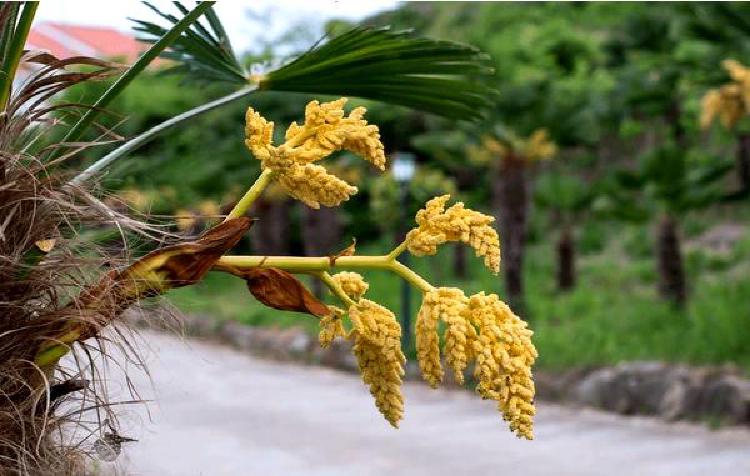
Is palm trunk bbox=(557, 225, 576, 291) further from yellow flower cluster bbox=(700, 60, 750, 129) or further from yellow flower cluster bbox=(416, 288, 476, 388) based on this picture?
yellow flower cluster bbox=(416, 288, 476, 388)

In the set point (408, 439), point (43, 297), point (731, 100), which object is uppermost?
point (731, 100)

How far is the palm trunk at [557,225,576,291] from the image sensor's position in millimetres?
10064

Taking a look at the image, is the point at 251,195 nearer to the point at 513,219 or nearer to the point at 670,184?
the point at 670,184

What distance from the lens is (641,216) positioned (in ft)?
28.6

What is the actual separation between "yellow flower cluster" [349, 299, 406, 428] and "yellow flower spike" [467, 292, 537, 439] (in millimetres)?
96

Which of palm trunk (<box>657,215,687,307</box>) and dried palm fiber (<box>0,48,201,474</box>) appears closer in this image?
dried palm fiber (<box>0,48,201,474</box>)

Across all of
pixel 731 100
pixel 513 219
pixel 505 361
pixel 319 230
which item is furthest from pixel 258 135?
pixel 319 230

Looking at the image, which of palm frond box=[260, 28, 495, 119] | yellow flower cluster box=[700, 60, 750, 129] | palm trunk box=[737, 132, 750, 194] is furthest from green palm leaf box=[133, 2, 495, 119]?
palm trunk box=[737, 132, 750, 194]

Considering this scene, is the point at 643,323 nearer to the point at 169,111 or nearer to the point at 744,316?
the point at 744,316

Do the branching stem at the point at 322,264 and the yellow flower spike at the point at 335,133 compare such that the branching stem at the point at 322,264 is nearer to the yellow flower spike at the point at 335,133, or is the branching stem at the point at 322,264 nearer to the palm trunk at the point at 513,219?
the yellow flower spike at the point at 335,133

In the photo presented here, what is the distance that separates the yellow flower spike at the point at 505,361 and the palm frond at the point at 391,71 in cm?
58

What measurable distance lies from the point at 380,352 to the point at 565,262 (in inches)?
357

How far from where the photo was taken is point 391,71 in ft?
5.82

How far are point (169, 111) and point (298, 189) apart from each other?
10.5 metres
